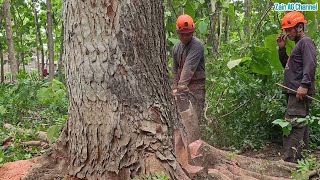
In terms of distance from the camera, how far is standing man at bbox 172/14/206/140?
6029 mm

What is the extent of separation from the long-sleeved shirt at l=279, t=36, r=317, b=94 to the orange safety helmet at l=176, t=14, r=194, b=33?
1447mm

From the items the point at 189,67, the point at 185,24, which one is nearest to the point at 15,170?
the point at 189,67

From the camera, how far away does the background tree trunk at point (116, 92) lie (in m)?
2.76

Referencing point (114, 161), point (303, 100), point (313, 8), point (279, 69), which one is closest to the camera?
point (114, 161)

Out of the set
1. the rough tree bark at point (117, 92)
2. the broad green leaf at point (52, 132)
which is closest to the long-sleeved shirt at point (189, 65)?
the broad green leaf at point (52, 132)

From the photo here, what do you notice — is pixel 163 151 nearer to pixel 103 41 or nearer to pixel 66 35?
pixel 103 41

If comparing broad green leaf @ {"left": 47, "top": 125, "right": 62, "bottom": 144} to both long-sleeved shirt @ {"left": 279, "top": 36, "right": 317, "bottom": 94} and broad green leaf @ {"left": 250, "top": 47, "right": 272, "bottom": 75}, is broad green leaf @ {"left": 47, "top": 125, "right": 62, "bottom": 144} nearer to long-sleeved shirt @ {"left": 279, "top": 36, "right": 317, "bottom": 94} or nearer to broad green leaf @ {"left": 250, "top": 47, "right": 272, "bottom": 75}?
long-sleeved shirt @ {"left": 279, "top": 36, "right": 317, "bottom": 94}

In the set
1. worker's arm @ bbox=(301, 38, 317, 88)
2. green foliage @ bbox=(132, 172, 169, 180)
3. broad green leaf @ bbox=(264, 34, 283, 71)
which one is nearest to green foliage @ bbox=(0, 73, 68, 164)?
green foliage @ bbox=(132, 172, 169, 180)

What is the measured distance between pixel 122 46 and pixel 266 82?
425cm

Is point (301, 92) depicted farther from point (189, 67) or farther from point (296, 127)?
point (189, 67)

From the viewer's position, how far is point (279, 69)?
6.22 meters

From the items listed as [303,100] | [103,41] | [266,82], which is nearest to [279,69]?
[266,82]

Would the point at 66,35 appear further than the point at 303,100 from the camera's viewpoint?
No

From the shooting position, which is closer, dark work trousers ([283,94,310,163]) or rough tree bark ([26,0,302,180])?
rough tree bark ([26,0,302,180])
